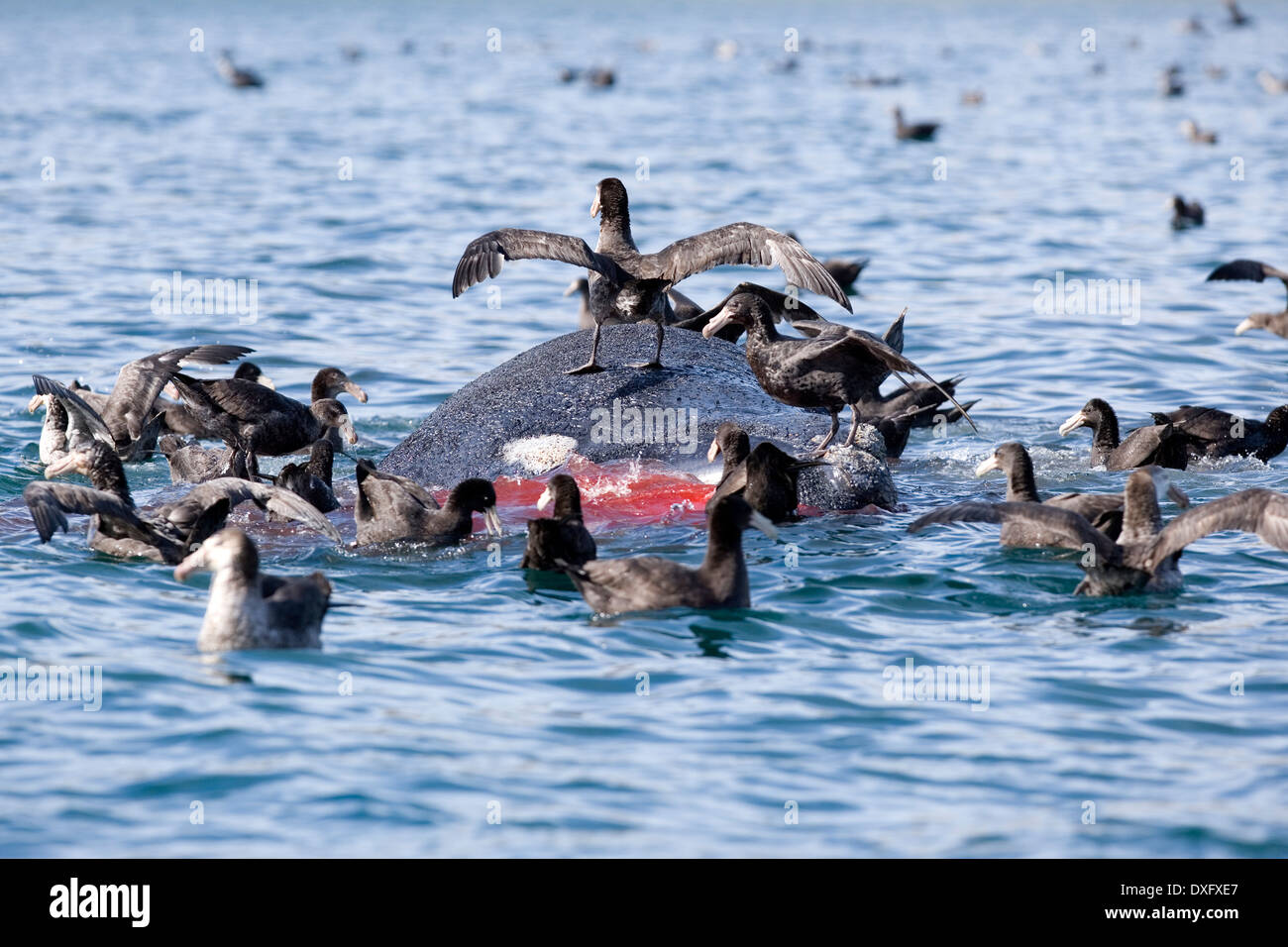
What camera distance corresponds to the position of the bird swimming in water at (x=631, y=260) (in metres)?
10.4

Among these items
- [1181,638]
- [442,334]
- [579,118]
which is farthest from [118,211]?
[1181,638]

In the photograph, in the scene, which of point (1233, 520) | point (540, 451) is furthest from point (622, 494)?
point (1233, 520)

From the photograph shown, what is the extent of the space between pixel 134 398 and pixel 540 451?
9.25ft

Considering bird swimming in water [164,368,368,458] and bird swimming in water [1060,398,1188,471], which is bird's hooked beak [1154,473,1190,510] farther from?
bird swimming in water [164,368,368,458]

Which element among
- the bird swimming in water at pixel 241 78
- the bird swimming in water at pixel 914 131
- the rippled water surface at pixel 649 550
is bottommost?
the rippled water surface at pixel 649 550

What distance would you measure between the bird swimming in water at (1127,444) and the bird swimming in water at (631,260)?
2.43m

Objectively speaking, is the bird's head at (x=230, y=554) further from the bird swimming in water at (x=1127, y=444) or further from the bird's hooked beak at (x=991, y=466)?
the bird swimming in water at (x=1127, y=444)

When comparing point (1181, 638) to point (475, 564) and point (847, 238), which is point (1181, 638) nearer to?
point (475, 564)

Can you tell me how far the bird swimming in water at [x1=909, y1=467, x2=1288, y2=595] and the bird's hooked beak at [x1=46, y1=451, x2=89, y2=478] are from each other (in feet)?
15.8

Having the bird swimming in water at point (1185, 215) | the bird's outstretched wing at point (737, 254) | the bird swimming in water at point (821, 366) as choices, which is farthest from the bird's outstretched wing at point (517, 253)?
the bird swimming in water at point (1185, 215)

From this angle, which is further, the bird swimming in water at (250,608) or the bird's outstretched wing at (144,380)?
the bird's outstretched wing at (144,380)

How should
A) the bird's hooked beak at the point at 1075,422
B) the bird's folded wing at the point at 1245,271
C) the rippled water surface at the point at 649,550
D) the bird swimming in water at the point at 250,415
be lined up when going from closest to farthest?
the rippled water surface at the point at 649,550
the bird swimming in water at the point at 250,415
the bird's hooked beak at the point at 1075,422
the bird's folded wing at the point at 1245,271

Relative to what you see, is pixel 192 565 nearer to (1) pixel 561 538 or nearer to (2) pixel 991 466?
A: (1) pixel 561 538
